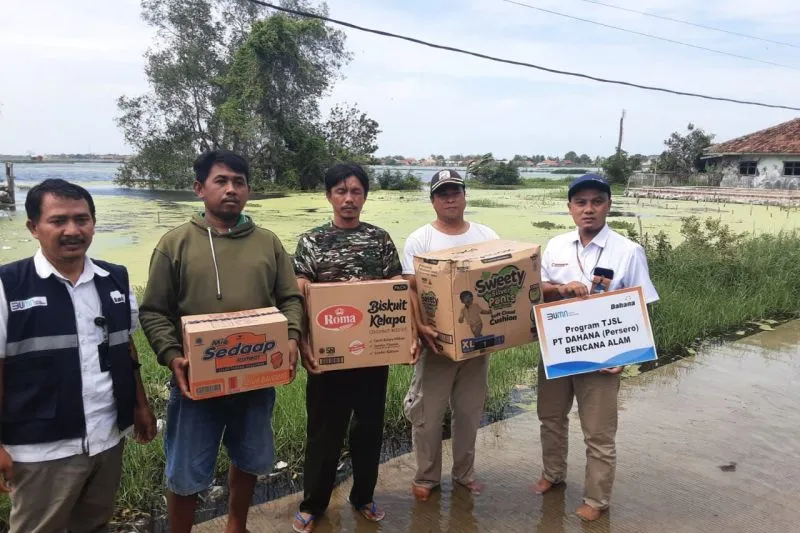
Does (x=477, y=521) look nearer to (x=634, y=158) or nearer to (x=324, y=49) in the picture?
(x=324, y=49)

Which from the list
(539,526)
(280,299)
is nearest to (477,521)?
(539,526)

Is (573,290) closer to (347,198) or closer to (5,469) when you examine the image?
(347,198)

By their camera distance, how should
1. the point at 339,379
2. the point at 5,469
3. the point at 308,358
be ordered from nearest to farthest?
the point at 5,469
the point at 308,358
the point at 339,379

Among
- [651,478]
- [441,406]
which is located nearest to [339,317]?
[441,406]

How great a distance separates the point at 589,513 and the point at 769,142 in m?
30.0

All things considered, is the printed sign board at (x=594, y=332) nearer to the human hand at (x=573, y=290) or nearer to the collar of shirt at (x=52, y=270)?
the human hand at (x=573, y=290)

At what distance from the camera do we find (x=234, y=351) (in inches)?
75.5

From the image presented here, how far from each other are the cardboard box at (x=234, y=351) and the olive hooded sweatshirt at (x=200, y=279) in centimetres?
8

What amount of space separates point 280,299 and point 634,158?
127 feet

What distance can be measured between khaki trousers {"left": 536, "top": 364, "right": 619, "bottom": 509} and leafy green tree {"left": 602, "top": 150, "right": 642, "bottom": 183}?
3566cm

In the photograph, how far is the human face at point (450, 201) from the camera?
8.41 ft

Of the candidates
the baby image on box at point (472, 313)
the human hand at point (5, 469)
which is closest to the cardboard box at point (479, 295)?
the baby image on box at point (472, 313)

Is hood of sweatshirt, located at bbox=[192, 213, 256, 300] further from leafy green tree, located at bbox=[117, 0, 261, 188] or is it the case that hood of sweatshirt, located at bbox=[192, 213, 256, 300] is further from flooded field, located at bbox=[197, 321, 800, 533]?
leafy green tree, located at bbox=[117, 0, 261, 188]

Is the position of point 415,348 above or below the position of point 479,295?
below
